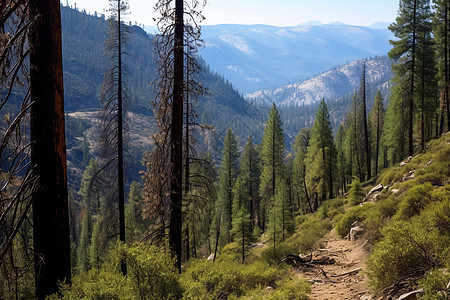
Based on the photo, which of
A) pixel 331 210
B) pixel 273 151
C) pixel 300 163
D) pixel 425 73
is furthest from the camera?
pixel 300 163

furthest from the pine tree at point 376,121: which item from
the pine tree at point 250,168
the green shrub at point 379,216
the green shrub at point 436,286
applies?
the green shrub at point 436,286

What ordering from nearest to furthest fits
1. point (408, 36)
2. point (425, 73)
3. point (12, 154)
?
1. point (12, 154)
2. point (408, 36)
3. point (425, 73)

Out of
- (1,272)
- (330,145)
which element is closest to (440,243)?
(1,272)

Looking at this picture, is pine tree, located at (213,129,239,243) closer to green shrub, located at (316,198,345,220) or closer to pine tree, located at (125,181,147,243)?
pine tree, located at (125,181,147,243)

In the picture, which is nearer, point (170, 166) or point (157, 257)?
point (157, 257)

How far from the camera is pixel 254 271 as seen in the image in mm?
8484

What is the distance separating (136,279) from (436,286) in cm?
415

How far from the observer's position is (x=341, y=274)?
8.47m

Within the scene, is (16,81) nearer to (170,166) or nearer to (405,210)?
(170,166)

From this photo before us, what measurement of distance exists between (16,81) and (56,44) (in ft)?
2.38

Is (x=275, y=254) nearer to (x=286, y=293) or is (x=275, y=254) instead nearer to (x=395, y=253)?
(x=286, y=293)

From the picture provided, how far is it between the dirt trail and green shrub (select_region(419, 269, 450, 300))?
166 cm

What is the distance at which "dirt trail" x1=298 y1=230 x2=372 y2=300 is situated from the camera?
22.6 ft

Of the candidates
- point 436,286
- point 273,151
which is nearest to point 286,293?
point 436,286
